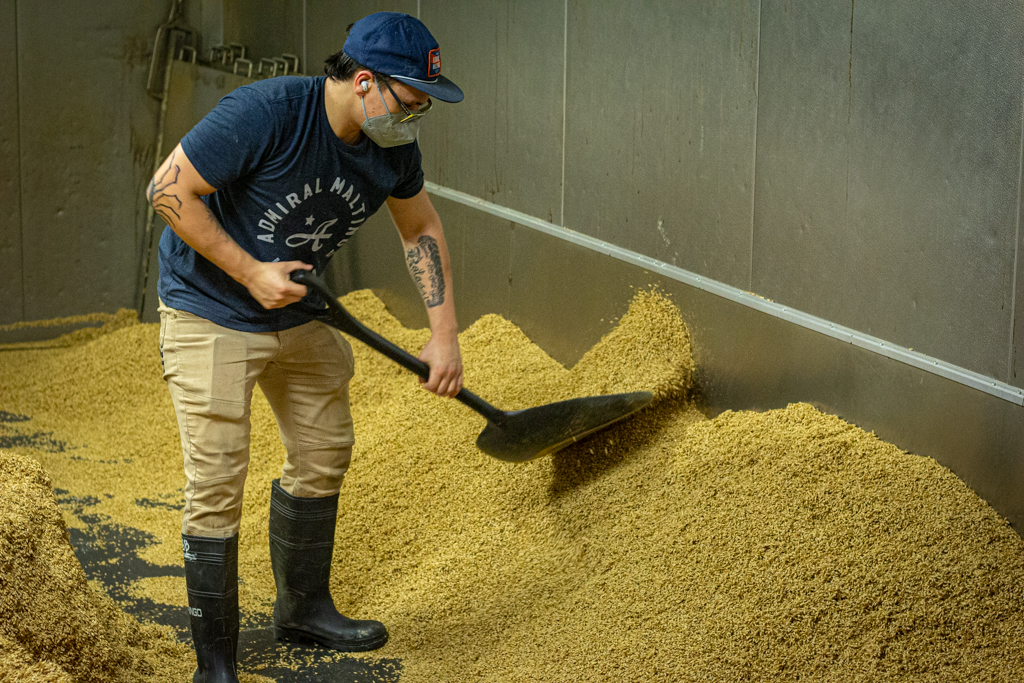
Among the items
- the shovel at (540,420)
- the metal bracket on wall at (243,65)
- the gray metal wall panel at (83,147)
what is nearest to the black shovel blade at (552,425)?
the shovel at (540,420)

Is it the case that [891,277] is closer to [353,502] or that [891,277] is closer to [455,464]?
[455,464]

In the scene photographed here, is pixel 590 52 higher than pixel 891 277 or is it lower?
higher

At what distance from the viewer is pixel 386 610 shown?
2535mm

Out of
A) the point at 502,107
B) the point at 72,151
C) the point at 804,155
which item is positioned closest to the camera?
the point at 804,155

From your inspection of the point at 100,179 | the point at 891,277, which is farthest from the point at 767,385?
the point at 100,179

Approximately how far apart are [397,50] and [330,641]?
1.35 metres

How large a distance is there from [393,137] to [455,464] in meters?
1.17

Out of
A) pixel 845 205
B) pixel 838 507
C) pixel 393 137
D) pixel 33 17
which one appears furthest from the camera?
pixel 33 17

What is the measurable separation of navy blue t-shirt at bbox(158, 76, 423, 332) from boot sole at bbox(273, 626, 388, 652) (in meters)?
0.78

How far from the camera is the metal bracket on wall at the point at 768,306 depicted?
2109mm

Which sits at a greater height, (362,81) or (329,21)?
(329,21)

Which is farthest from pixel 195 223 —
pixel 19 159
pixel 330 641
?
pixel 19 159

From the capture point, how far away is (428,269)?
232cm

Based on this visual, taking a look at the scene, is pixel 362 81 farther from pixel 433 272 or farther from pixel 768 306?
pixel 768 306
